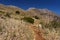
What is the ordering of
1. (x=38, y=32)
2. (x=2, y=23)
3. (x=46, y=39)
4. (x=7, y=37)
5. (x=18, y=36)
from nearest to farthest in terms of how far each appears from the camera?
(x=7, y=37)
(x=18, y=36)
(x=2, y=23)
(x=46, y=39)
(x=38, y=32)

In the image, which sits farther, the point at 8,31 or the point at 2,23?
the point at 2,23

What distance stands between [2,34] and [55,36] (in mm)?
6607

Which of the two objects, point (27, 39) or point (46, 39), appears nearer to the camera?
point (27, 39)

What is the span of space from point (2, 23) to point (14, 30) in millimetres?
1092

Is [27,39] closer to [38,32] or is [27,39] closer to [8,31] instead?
[8,31]

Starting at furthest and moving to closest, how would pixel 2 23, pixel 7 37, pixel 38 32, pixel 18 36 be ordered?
1. pixel 38 32
2. pixel 2 23
3. pixel 18 36
4. pixel 7 37

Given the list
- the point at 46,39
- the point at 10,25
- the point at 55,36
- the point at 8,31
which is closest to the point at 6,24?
the point at 10,25

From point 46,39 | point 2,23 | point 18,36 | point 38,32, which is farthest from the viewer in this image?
point 38,32

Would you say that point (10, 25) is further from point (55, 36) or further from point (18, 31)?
point (55, 36)

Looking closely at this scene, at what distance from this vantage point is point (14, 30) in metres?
12.9

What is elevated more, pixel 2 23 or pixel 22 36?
pixel 2 23

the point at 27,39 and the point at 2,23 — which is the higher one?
the point at 2,23

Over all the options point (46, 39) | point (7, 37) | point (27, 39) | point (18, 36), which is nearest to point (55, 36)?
point (46, 39)

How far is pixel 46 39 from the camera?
16.2m
